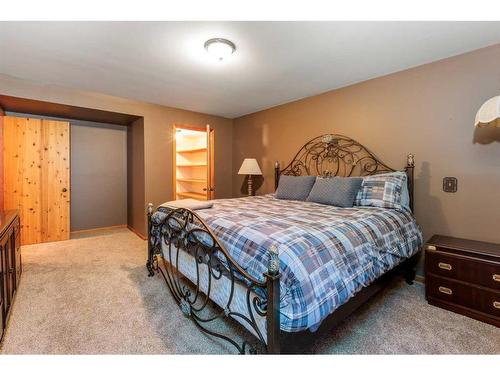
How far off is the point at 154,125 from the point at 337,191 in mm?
3167

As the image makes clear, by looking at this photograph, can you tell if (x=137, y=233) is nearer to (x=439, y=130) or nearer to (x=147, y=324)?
(x=147, y=324)

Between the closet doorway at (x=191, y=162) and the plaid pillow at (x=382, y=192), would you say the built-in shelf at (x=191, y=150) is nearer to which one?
the closet doorway at (x=191, y=162)

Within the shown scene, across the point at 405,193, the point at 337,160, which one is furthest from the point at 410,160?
the point at 337,160

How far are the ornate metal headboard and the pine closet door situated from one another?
3795mm

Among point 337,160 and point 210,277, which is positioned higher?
point 337,160

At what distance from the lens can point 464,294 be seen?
198cm

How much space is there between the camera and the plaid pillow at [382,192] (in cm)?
245

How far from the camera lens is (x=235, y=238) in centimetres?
160

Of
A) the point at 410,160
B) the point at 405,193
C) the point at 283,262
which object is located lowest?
the point at 283,262

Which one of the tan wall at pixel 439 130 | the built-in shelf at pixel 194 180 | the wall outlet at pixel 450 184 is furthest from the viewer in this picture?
the built-in shelf at pixel 194 180

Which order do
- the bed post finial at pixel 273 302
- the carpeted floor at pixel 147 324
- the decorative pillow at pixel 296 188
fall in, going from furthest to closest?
the decorative pillow at pixel 296 188 < the carpeted floor at pixel 147 324 < the bed post finial at pixel 273 302

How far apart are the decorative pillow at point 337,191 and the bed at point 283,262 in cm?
15

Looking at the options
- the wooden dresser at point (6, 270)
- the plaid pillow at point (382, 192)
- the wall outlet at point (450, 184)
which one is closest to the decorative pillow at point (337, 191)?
the plaid pillow at point (382, 192)
